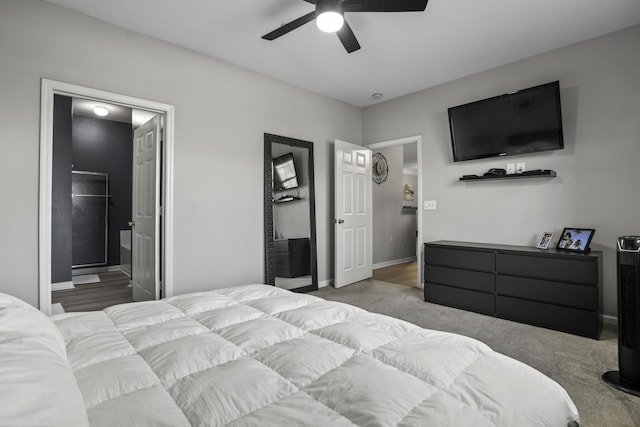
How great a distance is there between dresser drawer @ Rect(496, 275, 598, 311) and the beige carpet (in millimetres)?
274

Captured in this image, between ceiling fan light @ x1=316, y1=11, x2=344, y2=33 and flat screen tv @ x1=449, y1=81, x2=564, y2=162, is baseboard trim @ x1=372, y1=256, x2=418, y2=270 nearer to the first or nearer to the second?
flat screen tv @ x1=449, y1=81, x2=564, y2=162

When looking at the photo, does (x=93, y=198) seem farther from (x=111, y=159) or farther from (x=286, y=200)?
(x=286, y=200)

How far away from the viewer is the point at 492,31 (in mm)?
2916

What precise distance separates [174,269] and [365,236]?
2.76 meters

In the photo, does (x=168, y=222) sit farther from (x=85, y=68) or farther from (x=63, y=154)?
(x=63, y=154)

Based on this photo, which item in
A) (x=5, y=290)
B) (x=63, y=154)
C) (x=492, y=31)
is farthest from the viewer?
(x=63, y=154)

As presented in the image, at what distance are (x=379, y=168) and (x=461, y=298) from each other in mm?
3434

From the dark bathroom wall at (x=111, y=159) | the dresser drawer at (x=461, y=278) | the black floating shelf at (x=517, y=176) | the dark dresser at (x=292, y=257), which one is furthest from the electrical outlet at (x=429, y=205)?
the dark bathroom wall at (x=111, y=159)

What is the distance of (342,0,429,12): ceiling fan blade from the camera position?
2.09 metres

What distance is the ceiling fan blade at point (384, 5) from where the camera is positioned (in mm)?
2090

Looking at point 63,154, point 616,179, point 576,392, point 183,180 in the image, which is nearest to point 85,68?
point 183,180

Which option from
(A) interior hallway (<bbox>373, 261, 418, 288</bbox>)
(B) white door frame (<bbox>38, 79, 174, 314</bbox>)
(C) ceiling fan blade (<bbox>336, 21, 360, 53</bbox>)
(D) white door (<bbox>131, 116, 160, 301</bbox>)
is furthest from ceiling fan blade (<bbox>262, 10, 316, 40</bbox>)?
(A) interior hallway (<bbox>373, 261, 418, 288</bbox>)

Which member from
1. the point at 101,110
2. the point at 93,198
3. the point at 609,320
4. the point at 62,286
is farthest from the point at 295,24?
the point at 93,198

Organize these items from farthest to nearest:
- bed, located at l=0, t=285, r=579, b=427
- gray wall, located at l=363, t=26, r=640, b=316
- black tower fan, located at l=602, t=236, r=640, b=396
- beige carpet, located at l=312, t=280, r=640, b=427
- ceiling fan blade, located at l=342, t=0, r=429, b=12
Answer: gray wall, located at l=363, t=26, r=640, b=316 → ceiling fan blade, located at l=342, t=0, r=429, b=12 → black tower fan, located at l=602, t=236, r=640, b=396 → beige carpet, located at l=312, t=280, r=640, b=427 → bed, located at l=0, t=285, r=579, b=427
